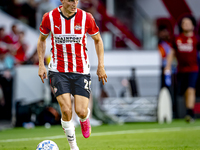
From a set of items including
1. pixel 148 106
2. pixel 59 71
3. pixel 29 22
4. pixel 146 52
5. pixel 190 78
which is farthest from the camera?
pixel 146 52

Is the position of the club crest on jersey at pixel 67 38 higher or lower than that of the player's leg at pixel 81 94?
higher

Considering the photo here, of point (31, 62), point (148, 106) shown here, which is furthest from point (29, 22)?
point (148, 106)

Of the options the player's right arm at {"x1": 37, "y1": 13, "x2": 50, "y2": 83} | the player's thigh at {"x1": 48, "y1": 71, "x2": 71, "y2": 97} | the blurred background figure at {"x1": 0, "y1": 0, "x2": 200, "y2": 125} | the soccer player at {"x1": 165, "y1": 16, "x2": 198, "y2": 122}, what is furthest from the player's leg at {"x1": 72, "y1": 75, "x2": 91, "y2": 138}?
the soccer player at {"x1": 165, "y1": 16, "x2": 198, "y2": 122}

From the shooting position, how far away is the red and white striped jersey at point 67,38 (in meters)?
5.69

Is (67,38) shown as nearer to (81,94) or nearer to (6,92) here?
(81,94)

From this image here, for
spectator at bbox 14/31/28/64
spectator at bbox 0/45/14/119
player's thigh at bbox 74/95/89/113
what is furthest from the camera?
spectator at bbox 14/31/28/64

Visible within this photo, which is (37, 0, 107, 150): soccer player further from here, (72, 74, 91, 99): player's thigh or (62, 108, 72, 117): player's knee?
(62, 108, 72, 117): player's knee

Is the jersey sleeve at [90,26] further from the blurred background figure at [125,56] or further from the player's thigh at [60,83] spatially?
the blurred background figure at [125,56]

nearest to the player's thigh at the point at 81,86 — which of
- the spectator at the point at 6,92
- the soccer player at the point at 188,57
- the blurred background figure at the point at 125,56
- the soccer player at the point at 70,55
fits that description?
the soccer player at the point at 70,55

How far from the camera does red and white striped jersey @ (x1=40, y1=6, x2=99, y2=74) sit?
5691 mm

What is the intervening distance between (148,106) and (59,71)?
7.13 metres

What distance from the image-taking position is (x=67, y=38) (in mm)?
5699

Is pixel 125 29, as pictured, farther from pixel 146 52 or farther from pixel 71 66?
pixel 71 66

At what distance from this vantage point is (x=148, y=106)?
1245cm
